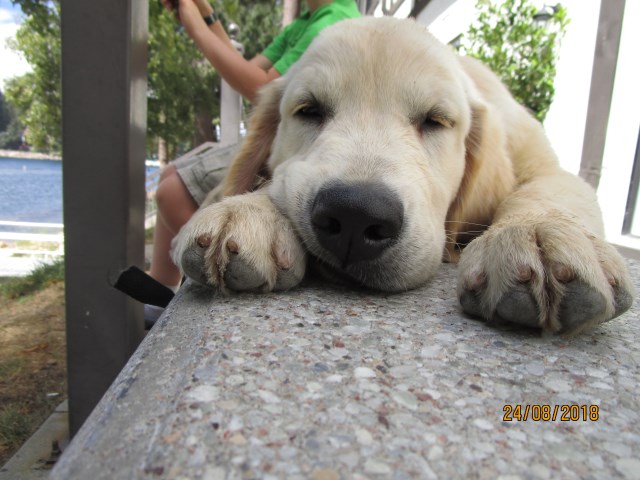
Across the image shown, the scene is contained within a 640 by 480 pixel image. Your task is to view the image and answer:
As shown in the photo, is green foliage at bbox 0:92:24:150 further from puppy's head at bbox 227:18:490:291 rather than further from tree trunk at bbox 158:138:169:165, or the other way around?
tree trunk at bbox 158:138:169:165

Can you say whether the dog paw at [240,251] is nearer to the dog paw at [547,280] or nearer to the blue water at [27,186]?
the dog paw at [547,280]

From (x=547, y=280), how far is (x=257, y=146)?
182 centimetres

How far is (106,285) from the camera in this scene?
8.80ft

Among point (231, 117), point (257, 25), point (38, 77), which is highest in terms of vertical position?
point (257, 25)

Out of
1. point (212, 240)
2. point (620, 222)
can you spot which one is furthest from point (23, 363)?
point (620, 222)

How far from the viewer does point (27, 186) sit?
572cm

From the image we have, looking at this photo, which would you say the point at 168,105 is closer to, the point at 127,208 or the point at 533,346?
the point at 127,208

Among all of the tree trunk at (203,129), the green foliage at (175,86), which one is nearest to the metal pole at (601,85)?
the green foliage at (175,86)

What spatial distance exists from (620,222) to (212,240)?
5118 millimetres

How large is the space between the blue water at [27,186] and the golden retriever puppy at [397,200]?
3.64 meters

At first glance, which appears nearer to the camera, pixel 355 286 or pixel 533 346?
pixel 533 346

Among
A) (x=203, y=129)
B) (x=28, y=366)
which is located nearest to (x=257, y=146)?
(x=28, y=366)

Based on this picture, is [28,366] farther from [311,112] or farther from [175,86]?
[175,86]

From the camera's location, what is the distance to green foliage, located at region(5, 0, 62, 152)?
6.12m
